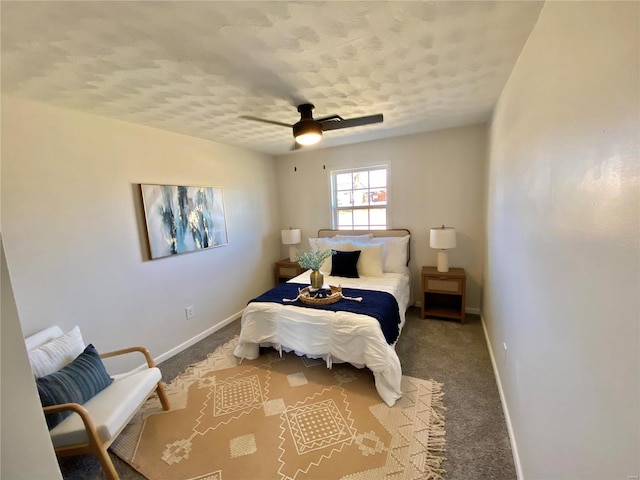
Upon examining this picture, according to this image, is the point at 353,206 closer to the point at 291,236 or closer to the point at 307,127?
the point at 291,236

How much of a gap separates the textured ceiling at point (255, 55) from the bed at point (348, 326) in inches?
69.7

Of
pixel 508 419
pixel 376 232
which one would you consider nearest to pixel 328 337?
pixel 508 419

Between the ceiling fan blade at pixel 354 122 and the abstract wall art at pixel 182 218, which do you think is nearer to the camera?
the ceiling fan blade at pixel 354 122

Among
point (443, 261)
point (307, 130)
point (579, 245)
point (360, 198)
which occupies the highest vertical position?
point (307, 130)

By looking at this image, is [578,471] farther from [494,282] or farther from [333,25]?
[333,25]

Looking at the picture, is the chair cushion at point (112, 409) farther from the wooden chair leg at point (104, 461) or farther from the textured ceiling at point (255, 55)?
the textured ceiling at point (255, 55)

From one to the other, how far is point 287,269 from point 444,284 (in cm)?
225

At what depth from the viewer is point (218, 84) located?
1.81 metres

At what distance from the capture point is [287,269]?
4129 millimetres

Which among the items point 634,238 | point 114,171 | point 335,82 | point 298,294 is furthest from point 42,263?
point 634,238

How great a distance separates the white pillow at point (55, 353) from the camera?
1568 millimetres

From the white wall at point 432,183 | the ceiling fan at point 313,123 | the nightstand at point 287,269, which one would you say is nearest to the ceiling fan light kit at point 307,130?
the ceiling fan at point 313,123

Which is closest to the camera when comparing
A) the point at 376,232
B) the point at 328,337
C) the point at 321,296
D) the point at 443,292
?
the point at 328,337

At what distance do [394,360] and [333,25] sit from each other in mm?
2175
